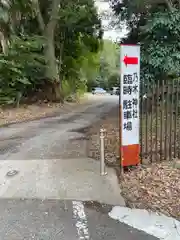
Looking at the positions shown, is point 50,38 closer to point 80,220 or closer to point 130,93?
point 130,93

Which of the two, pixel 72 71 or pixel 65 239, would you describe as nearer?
pixel 65 239

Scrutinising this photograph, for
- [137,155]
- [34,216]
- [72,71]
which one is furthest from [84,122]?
[72,71]

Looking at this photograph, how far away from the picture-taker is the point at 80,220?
176 inches

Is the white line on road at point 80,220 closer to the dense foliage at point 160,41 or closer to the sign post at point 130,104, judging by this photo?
the sign post at point 130,104

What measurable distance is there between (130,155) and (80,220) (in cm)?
198

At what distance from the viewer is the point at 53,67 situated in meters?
18.1

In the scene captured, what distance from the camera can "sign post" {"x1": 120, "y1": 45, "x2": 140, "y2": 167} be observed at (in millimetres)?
5816

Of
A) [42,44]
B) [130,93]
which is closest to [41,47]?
[42,44]

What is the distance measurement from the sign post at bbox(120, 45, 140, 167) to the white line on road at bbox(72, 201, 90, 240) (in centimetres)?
141

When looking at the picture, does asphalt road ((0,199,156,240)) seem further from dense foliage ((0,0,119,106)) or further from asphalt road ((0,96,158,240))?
dense foliage ((0,0,119,106))

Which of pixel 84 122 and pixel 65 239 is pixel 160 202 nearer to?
pixel 65 239

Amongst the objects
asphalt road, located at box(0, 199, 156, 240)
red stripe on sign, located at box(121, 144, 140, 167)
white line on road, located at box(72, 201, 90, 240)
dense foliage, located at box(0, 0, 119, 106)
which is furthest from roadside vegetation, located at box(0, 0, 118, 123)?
white line on road, located at box(72, 201, 90, 240)

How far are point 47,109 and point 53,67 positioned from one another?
256 cm

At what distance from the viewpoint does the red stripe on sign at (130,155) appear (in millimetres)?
6035
